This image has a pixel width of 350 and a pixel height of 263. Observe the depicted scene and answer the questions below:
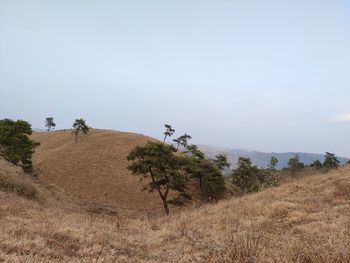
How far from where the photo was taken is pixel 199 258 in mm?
7590

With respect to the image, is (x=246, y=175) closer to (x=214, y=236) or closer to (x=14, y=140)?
(x=14, y=140)

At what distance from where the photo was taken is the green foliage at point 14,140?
1981 inches

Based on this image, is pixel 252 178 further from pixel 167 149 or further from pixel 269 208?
pixel 269 208

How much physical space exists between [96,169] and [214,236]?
66.8 metres

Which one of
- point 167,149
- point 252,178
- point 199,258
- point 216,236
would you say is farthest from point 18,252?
point 252,178

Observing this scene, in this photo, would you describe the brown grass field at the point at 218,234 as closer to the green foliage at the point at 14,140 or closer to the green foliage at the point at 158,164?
the green foliage at the point at 158,164

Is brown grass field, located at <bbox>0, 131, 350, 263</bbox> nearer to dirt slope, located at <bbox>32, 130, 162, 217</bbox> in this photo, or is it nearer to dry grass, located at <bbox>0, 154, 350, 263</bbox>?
dry grass, located at <bbox>0, 154, 350, 263</bbox>

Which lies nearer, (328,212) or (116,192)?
(328,212)

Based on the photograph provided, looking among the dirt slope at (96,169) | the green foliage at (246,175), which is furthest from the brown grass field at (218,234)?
the green foliage at (246,175)

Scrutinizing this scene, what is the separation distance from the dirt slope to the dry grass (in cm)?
4313

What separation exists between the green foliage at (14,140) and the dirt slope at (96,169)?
43.9 feet

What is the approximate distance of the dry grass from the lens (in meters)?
6.85

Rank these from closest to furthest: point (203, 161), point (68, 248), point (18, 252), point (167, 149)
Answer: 1. point (18, 252)
2. point (68, 248)
3. point (167, 149)
4. point (203, 161)

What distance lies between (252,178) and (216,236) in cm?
6550
